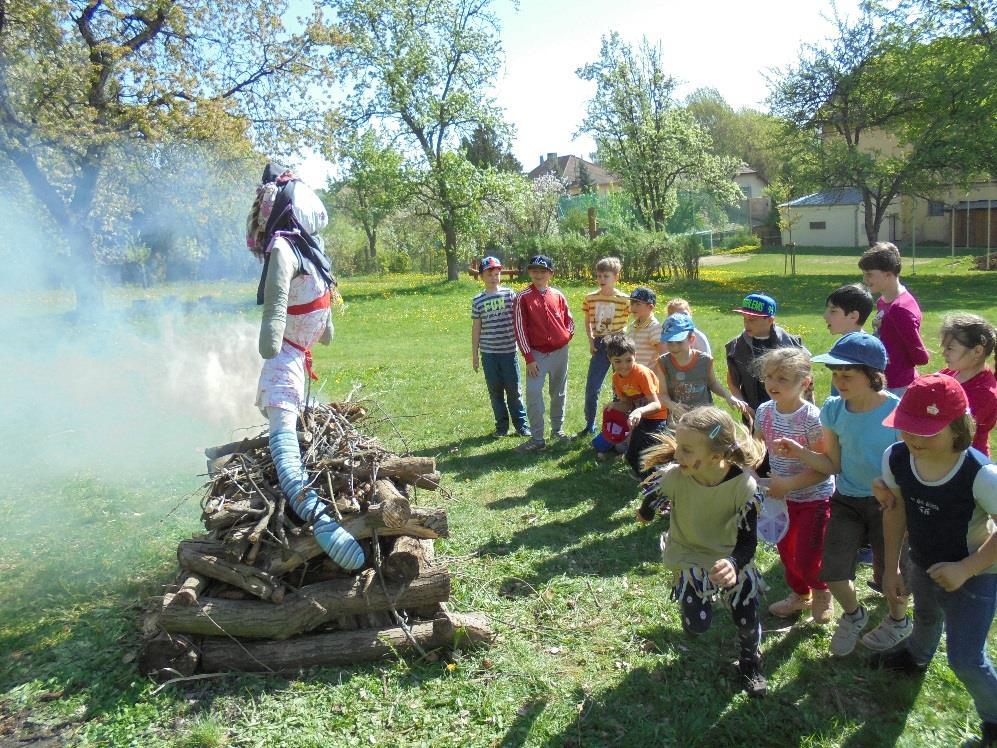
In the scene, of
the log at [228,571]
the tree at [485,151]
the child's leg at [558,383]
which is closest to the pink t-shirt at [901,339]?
the child's leg at [558,383]

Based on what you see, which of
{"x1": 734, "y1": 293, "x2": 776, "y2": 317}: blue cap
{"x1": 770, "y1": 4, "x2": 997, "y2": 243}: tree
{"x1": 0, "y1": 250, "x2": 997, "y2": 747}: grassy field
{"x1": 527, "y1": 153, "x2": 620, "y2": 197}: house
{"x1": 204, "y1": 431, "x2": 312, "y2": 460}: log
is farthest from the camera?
{"x1": 527, "y1": 153, "x2": 620, "y2": 197}: house

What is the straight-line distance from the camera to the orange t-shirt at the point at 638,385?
20.3ft

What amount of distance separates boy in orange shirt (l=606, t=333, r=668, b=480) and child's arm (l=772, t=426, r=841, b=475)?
2.11m

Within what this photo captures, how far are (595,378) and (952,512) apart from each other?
4.75 metres

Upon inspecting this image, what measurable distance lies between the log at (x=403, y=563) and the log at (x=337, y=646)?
267mm

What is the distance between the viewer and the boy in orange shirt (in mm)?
5887

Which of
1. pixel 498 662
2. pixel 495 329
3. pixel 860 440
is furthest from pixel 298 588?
pixel 495 329

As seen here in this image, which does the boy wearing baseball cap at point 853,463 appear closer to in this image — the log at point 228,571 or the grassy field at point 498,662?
the grassy field at point 498,662

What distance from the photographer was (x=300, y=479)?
4.02m

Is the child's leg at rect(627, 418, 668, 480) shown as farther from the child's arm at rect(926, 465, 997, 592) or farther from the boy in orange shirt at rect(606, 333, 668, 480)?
the child's arm at rect(926, 465, 997, 592)

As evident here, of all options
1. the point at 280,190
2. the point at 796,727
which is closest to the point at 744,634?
the point at 796,727

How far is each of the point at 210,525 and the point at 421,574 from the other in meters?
1.21

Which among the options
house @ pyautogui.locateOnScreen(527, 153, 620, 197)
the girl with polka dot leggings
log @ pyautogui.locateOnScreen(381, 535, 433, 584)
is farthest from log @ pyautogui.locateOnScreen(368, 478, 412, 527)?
house @ pyautogui.locateOnScreen(527, 153, 620, 197)

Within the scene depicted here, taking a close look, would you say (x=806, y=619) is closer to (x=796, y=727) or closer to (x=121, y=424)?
(x=796, y=727)
